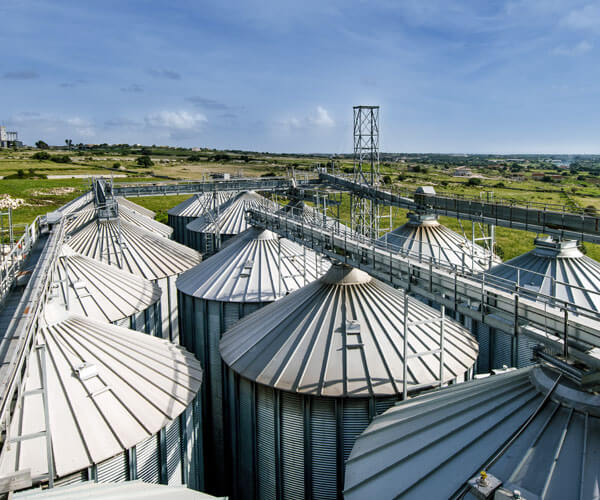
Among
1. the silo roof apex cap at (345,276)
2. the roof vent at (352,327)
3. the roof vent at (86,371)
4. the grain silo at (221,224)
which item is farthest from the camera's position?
the grain silo at (221,224)

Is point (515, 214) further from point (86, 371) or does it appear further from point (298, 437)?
point (86, 371)

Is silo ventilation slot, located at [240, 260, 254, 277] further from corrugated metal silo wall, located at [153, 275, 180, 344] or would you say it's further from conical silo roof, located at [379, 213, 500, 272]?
conical silo roof, located at [379, 213, 500, 272]

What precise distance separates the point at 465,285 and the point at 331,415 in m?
6.47

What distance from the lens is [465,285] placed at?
15.9m

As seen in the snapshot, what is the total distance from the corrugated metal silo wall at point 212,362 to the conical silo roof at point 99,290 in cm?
268

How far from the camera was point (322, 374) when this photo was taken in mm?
16906

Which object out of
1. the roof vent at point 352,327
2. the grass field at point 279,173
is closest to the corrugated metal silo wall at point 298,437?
the roof vent at point 352,327

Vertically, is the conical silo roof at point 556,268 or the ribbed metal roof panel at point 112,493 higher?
the conical silo roof at point 556,268

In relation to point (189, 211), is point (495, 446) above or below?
below

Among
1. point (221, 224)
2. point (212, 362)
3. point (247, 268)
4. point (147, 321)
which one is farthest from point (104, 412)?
point (221, 224)

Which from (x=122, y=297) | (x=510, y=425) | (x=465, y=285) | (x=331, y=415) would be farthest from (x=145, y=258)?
(x=510, y=425)

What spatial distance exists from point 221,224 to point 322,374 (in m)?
32.2

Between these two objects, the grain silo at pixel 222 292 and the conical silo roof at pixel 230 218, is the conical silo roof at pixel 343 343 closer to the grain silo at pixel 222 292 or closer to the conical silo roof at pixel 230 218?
the grain silo at pixel 222 292

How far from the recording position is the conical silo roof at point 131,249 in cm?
3350
